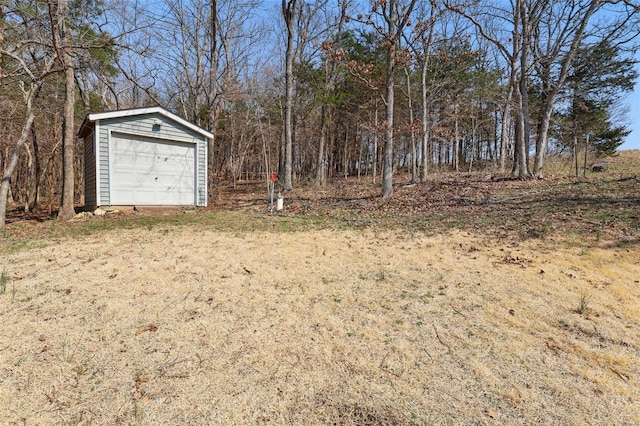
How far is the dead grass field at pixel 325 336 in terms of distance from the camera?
2.04 metres

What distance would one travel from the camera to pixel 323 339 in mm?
2844

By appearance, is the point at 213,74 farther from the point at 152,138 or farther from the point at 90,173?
the point at 90,173

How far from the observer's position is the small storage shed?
9.52 metres

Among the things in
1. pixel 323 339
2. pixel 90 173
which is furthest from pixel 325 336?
pixel 90 173

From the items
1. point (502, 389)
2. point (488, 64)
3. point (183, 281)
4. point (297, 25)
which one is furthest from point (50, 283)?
point (488, 64)

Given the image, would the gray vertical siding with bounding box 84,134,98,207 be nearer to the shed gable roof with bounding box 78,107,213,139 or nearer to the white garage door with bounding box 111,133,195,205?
the shed gable roof with bounding box 78,107,213,139

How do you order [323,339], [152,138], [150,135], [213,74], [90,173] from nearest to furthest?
1. [323,339]
2. [150,135]
3. [152,138]
4. [90,173]
5. [213,74]

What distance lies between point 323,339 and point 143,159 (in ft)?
31.8

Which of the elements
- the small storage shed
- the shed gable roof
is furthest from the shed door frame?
the shed gable roof

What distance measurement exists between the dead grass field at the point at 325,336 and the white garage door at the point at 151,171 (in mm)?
4710

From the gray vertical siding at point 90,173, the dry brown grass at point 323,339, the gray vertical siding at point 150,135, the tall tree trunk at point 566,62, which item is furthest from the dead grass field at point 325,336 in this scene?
the tall tree trunk at point 566,62

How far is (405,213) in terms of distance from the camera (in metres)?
8.82

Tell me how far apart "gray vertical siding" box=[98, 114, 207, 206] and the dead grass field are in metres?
4.53

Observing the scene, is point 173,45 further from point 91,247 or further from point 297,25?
point 91,247
